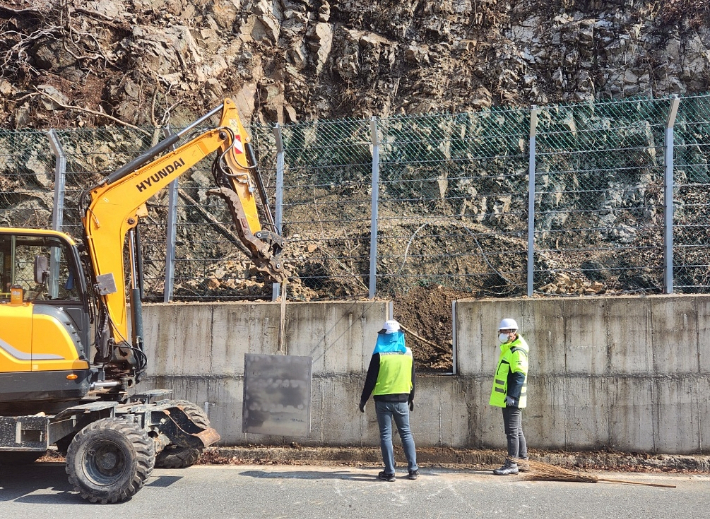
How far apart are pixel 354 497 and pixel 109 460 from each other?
8.14ft

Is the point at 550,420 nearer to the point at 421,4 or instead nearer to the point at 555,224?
the point at 555,224

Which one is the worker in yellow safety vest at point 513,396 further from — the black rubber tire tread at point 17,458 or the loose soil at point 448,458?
the black rubber tire tread at point 17,458

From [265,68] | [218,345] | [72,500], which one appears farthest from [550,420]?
[265,68]

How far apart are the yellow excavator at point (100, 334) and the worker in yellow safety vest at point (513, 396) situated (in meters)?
2.87

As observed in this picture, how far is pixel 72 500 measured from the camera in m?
6.53

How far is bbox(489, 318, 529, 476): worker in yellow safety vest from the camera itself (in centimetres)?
740

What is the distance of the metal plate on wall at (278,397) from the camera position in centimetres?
780

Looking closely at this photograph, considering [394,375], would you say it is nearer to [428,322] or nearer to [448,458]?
[448,458]

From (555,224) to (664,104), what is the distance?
153 inches

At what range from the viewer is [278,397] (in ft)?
25.8

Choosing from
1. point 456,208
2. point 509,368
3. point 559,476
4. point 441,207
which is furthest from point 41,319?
point 456,208

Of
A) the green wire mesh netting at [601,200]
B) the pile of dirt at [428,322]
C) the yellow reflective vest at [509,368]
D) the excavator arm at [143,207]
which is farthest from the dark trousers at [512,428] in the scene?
the green wire mesh netting at [601,200]

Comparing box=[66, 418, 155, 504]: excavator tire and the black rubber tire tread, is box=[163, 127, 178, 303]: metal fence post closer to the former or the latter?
the black rubber tire tread

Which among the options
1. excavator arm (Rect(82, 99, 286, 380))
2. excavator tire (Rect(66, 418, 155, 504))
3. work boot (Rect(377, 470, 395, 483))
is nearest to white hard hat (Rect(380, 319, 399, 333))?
excavator arm (Rect(82, 99, 286, 380))
